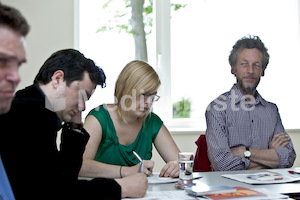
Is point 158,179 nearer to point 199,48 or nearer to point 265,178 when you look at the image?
point 265,178

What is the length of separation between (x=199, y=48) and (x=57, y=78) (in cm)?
248

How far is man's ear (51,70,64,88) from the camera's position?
160 centimetres

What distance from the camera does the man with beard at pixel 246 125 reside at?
7.41 feet

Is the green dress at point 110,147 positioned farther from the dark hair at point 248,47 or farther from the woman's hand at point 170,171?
the dark hair at point 248,47

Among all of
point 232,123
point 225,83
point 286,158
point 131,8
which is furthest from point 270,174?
point 131,8

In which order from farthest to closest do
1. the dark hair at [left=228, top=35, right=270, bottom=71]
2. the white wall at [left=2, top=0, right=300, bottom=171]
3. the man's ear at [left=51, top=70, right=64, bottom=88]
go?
the white wall at [left=2, top=0, right=300, bottom=171] < the dark hair at [left=228, top=35, right=270, bottom=71] < the man's ear at [left=51, top=70, right=64, bottom=88]

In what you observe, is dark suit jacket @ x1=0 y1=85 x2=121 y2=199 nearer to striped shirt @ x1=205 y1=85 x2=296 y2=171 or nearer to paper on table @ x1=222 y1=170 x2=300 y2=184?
paper on table @ x1=222 y1=170 x2=300 y2=184

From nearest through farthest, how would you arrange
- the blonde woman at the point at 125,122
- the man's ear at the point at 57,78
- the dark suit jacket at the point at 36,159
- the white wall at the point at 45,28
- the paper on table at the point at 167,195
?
1. the dark suit jacket at the point at 36,159
2. the paper on table at the point at 167,195
3. the man's ear at the point at 57,78
4. the blonde woman at the point at 125,122
5. the white wall at the point at 45,28

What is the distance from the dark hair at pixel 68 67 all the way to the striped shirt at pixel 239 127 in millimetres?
971

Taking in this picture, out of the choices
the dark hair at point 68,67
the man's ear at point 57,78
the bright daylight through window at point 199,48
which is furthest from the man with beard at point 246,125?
the bright daylight through window at point 199,48

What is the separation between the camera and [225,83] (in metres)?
3.89

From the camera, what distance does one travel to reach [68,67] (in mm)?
1632

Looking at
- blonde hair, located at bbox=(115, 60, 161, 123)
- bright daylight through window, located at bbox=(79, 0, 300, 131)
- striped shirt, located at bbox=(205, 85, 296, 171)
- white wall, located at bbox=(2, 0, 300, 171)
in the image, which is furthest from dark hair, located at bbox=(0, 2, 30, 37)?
bright daylight through window, located at bbox=(79, 0, 300, 131)

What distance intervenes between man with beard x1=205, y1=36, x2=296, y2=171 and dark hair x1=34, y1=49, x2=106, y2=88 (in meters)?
0.98
